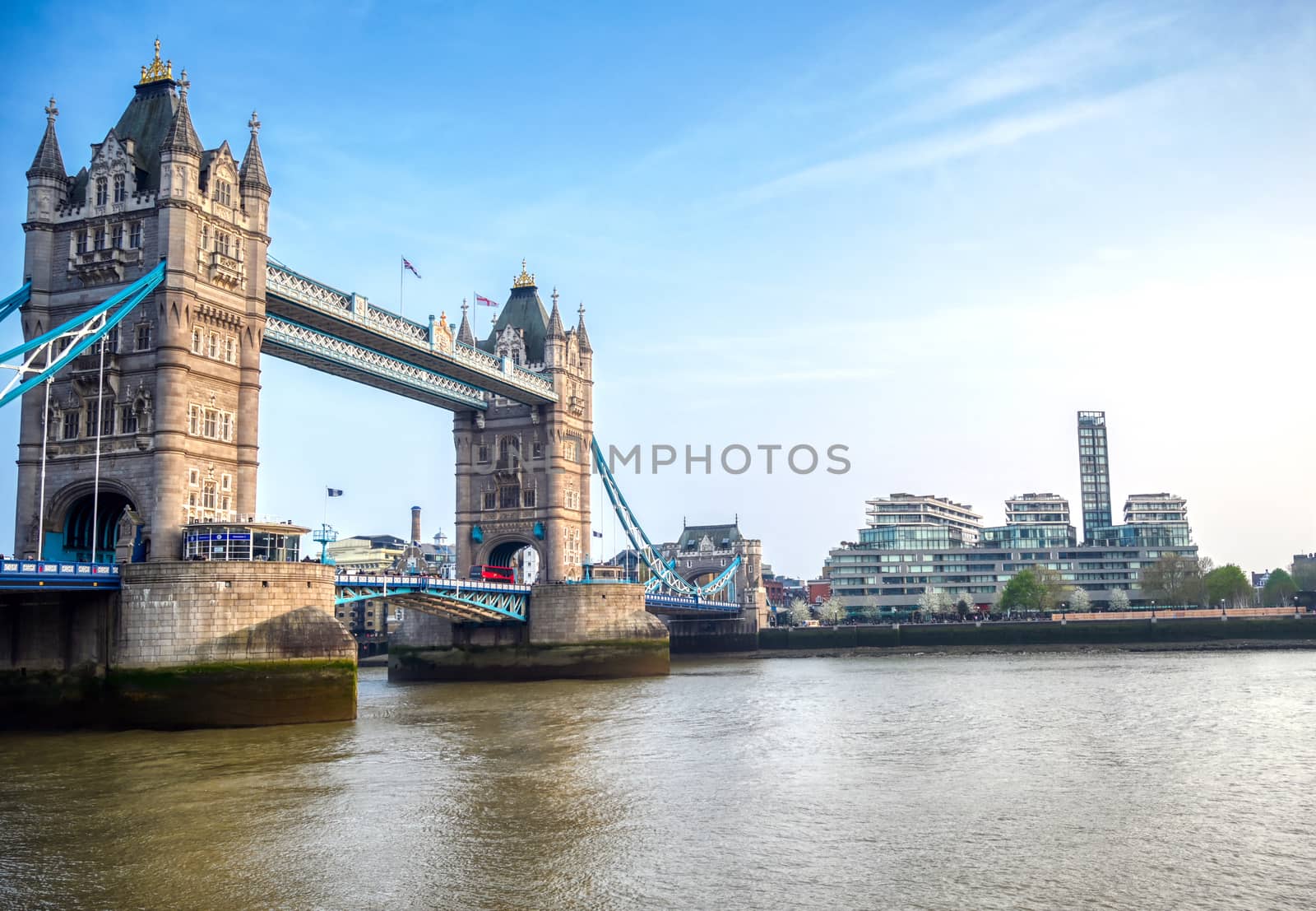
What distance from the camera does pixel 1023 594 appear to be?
117688 millimetres

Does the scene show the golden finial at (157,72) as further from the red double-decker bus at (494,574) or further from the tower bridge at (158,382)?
the red double-decker bus at (494,574)

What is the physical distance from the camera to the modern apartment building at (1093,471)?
15788 centimetres

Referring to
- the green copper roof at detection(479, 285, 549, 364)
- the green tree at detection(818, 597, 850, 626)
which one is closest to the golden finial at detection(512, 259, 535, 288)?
the green copper roof at detection(479, 285, 549, 364)

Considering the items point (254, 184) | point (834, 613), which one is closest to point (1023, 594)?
point (834, 613)

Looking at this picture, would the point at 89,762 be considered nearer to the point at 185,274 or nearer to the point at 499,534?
the point at 185,274

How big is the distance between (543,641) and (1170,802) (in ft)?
155

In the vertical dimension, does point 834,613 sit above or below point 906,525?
below

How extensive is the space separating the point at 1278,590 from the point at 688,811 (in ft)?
464

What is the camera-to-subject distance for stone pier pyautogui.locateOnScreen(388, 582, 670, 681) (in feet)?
222

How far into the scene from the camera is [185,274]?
140 feet

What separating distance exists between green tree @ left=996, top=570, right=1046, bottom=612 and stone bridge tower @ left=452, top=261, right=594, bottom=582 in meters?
57.8

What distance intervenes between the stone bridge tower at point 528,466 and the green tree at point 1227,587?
247 ft

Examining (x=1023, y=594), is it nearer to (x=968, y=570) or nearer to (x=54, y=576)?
(x=968, y=570)

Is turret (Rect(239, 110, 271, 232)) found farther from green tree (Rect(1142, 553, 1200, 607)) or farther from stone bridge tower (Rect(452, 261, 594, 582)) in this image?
green tree (Rect(1142, 553, 1200, 607))
